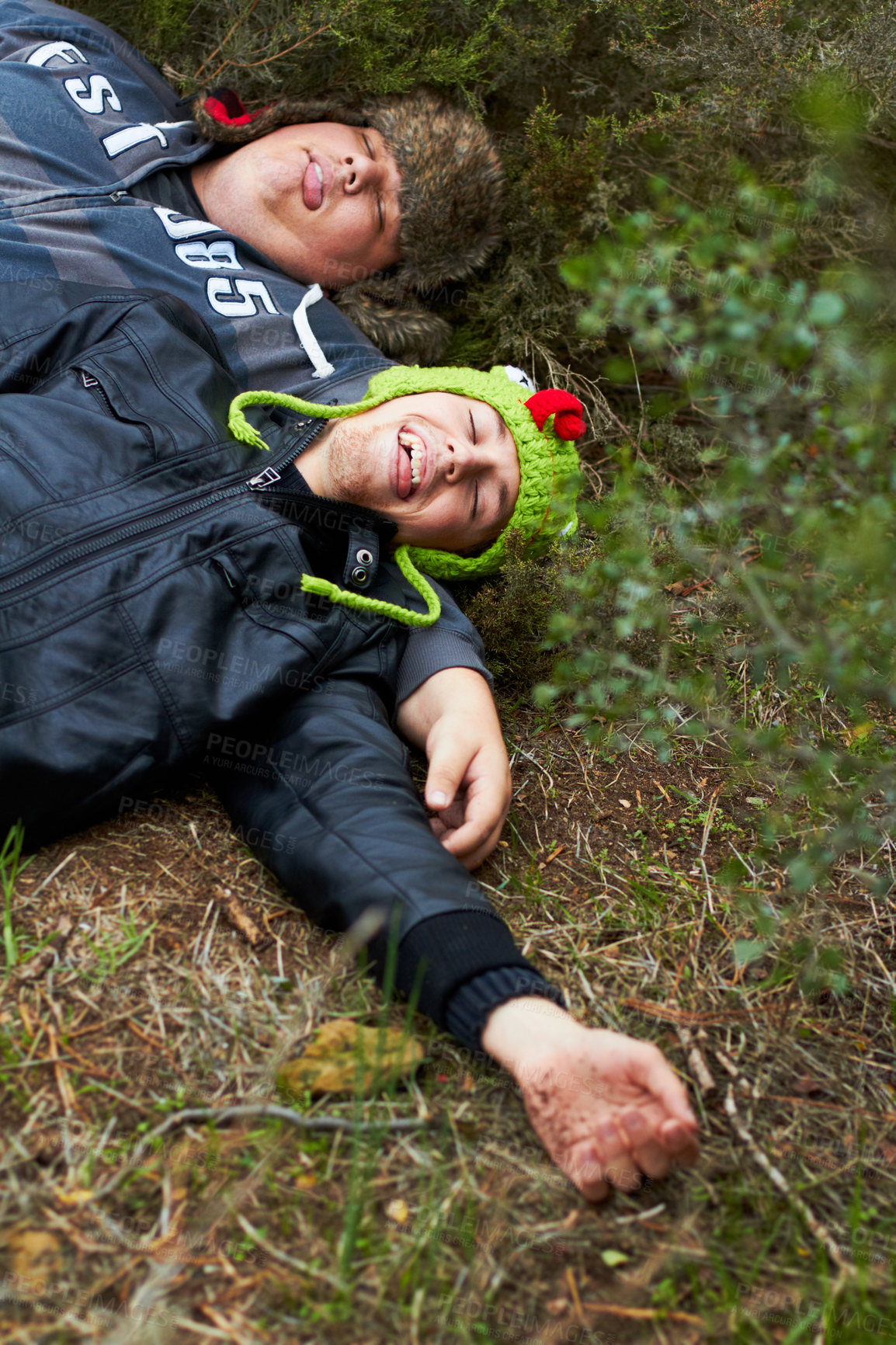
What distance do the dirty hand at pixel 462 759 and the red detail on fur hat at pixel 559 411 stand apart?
Result: 83 cm

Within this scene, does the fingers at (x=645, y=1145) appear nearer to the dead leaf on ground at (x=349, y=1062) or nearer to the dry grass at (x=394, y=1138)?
the dry grass at (x=394, y=1138)

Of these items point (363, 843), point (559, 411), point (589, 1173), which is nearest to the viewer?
point (589, 1173)

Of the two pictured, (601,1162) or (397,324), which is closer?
(601,1162)

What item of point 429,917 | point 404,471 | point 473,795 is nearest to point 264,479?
point 404,471

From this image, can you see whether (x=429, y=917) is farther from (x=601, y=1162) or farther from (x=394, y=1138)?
(x=601, y=1162)

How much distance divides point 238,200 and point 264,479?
1.43 meters

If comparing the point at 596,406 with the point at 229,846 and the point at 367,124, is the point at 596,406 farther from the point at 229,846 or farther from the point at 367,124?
the point at 229,846

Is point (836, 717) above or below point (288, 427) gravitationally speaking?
below

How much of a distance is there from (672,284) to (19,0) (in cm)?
257

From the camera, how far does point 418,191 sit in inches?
130

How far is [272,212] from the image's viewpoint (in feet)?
10.8

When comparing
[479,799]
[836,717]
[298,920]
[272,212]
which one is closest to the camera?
[298,920]

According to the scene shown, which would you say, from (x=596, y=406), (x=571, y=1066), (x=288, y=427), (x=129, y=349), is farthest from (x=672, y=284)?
(x=571, y=1066)

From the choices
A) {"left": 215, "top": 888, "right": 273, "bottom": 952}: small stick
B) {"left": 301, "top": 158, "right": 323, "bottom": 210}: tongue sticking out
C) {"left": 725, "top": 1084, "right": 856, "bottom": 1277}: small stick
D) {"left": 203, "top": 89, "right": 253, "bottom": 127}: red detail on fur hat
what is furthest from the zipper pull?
{"left": 725, "top": 1084, "right": 856, "bottom": 1277}: small stick
